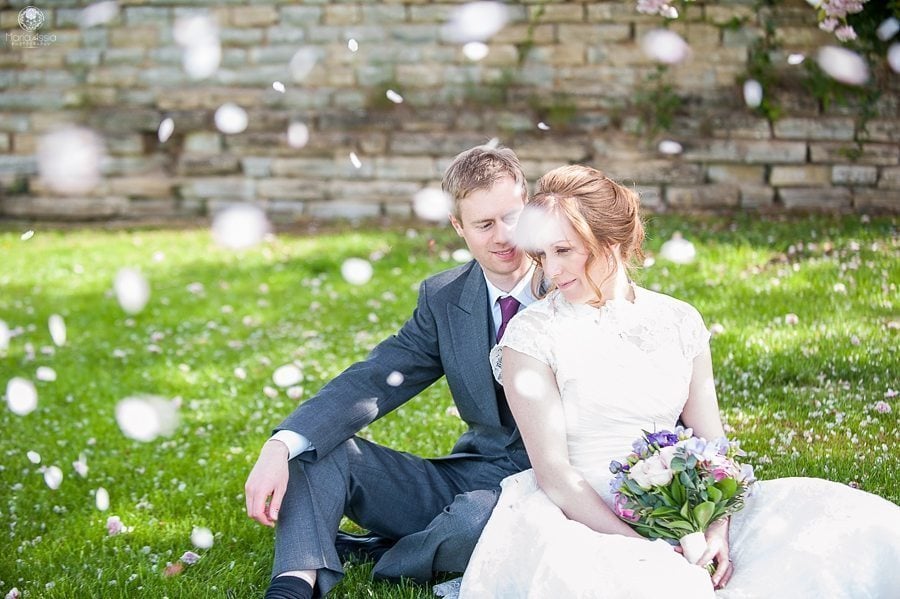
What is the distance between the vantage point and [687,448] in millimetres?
2621

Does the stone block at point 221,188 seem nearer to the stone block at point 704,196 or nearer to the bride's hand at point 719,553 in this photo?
the stone block at point 704,196

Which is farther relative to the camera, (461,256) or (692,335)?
(461,256)

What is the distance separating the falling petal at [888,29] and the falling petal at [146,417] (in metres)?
7.34

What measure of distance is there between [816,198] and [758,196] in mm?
537

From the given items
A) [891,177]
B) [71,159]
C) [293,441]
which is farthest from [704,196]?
[293,441]

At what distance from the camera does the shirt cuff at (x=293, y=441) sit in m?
3.07

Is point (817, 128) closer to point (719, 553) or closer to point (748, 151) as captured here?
point (748, 151)

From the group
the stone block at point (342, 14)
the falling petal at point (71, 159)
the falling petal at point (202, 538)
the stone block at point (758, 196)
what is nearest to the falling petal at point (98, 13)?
the falling petal at point (71, 159)

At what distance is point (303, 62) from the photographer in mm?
11070

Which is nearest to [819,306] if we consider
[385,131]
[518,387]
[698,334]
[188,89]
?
[698,334]

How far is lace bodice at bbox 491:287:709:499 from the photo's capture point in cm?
299

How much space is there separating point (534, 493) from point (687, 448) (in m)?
0.51

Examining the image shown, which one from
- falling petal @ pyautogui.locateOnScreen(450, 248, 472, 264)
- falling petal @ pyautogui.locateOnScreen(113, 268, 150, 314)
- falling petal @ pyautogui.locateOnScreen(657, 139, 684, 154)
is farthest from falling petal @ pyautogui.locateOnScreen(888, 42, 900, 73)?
falling petal @ pyautogui.locateOnScreen(113, 268, 150, 314)

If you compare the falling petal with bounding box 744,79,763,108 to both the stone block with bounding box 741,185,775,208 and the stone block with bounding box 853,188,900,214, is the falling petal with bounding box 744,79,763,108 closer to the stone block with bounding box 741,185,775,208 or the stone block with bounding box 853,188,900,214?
the stone block with bounding box 741,185,775,208
